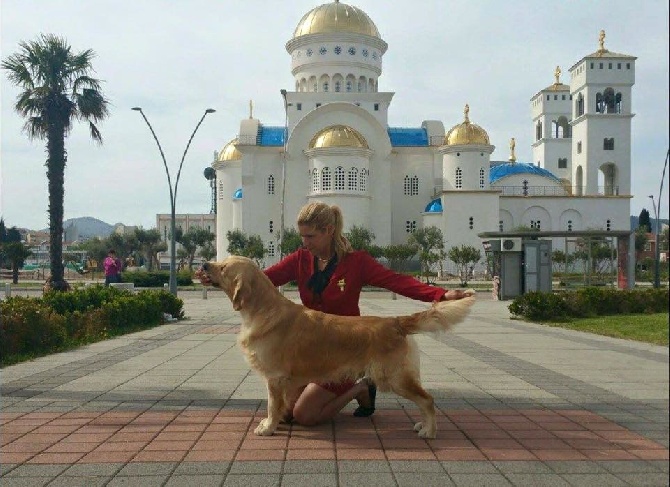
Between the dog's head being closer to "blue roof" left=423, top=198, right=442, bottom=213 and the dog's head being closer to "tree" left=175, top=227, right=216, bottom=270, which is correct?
"blue roof" left=423, top=198, right=442, bottom=213

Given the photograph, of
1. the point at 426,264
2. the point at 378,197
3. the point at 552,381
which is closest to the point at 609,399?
the point at 552,381

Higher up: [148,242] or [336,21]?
[336,21]

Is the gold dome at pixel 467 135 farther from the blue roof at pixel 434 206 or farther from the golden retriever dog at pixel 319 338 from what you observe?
the golden retriever dog at pixel 319 338

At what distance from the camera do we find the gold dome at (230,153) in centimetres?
6566

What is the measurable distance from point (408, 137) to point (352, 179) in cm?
1198

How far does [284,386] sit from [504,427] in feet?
5.86

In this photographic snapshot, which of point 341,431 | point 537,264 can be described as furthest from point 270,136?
point 341,431

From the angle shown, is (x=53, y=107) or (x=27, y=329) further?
(x=53, y=107)

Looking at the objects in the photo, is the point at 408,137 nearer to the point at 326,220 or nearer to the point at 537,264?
the point at 537,264

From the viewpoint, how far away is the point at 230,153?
218 ft


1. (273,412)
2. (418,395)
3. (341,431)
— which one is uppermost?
(418,395)

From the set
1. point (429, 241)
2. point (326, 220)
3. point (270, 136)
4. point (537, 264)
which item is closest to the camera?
point (326, 220)

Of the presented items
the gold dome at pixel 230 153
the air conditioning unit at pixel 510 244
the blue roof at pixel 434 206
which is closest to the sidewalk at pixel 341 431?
the air conditioning unit at pixel 510 244

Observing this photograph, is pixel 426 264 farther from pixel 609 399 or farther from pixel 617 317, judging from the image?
pixel 609 399
